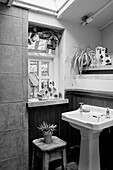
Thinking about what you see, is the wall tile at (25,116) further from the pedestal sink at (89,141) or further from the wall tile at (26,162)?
the pedestal sink at (89,141)

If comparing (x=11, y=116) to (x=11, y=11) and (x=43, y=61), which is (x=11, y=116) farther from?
(x=11, y=11)

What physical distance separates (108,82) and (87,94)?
391 millimetres

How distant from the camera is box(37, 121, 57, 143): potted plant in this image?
76.8 inches

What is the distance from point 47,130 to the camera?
6.64 ft

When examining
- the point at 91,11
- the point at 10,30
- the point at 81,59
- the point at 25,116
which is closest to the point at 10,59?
the point at 10,30

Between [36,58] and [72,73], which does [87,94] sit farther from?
[36,58]

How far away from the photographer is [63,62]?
230cm

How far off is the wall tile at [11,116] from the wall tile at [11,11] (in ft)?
3.56

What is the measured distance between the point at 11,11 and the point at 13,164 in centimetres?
186

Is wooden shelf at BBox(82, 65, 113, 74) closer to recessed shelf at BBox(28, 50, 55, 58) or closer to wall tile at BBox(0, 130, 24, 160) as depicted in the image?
recessed shelf at BBox(28, 50, 55, 58)

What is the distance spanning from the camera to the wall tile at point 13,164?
6.13 feet

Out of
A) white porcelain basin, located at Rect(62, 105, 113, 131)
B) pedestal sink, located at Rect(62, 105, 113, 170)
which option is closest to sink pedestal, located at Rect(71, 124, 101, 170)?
pedestal sink, located at Rect(62, 105, 113, 170)

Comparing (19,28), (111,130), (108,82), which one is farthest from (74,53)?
(111,130)

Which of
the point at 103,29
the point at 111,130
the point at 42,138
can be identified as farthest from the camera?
the point at 103,29
